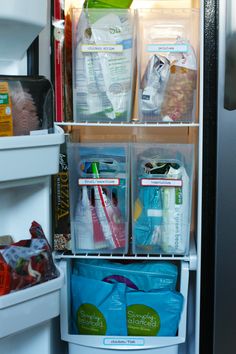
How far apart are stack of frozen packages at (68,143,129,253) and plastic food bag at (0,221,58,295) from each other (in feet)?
1.08

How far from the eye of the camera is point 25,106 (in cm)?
137

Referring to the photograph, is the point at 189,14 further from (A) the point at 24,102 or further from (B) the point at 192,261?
(B) the point at 192,261

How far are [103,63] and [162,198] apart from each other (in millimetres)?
470

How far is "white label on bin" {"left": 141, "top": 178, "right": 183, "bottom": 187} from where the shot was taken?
66.8 inches

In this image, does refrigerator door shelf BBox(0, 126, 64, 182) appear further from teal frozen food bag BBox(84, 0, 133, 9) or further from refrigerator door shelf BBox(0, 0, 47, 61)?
teal frozen food bag BBox(84, 0, 133, 9)

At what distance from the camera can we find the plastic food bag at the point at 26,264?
1263 millimetres

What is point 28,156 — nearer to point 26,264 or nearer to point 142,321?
point 26,264

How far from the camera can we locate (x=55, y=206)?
5.75ft

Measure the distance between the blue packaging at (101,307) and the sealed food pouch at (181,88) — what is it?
60 centimetres

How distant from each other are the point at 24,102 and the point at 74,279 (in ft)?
2.38

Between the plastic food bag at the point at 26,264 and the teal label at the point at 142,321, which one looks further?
the teal label at the point at 142,321

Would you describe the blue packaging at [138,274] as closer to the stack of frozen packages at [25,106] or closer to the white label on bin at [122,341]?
the white label on bin at [122,341]

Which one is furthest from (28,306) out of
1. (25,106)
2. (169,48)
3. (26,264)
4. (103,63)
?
(169,48)

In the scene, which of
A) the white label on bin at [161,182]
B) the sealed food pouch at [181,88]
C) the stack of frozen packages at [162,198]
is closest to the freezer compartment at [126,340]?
the stack of frozen packages at [162,198]
